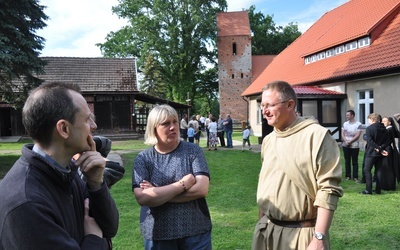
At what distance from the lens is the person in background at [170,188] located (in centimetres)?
257

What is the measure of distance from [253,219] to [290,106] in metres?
3.62

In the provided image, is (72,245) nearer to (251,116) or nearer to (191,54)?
(251,116)

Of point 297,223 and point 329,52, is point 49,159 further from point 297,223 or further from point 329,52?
point 329,52

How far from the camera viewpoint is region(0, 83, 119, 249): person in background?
1282 millimetres

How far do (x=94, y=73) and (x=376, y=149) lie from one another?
24.1m

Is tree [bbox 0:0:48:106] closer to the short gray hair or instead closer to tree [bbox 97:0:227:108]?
the short gray hair

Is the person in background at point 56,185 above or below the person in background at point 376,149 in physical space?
above

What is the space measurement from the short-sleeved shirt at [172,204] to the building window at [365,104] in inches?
580

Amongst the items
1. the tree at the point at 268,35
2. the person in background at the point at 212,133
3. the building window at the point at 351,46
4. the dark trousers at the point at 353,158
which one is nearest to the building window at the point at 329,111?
the building window at the point at 351,46

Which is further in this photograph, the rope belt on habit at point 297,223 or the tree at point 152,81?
the tree at point 152,81

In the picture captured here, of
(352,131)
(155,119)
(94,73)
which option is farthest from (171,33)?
(155,119)

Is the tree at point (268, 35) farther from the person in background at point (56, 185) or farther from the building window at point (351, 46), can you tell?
the person in background at point (56, 185)

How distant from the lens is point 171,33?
37875 millimetres

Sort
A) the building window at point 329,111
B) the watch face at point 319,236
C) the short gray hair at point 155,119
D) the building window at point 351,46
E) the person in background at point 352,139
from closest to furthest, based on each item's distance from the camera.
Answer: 1. the watch face at point 319,236
2. the short gray hair at point 155,119
3. the person in background at point 352,139
4. the building window at point 351,46
5. the building window at point 329,111
